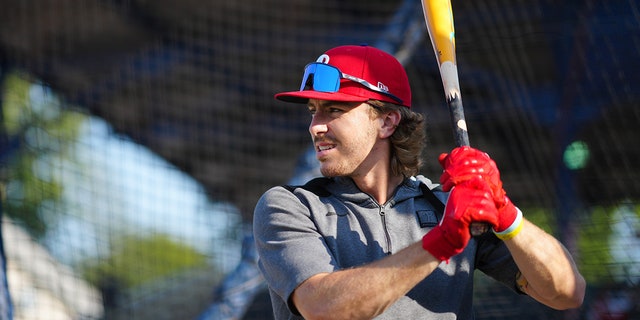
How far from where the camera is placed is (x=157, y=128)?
7.04 metres

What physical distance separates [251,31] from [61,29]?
1.46 metres

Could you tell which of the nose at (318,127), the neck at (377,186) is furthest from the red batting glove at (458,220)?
the nose at (318,127)

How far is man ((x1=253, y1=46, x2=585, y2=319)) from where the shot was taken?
6.64 ft

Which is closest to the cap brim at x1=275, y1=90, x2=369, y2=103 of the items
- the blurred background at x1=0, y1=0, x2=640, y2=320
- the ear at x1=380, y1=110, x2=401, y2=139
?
the ear at x1=380, y1=110, x2=401, y2=139

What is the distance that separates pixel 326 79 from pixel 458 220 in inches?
26.2

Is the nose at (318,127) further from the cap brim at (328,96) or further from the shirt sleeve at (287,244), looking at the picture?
the shirt sleeve at (287,244)

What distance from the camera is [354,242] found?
228 centimetres

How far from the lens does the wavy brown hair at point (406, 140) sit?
99.2 inches

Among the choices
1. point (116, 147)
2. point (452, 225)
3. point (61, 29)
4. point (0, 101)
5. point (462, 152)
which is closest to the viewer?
point (452, 225)

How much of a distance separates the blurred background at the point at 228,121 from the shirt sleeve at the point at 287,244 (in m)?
3.14

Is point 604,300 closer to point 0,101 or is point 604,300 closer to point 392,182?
point 392,182

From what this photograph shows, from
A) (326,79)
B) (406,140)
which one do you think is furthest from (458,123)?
(326,79)

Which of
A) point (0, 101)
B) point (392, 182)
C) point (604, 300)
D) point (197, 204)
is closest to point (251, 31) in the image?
point (197, 204)

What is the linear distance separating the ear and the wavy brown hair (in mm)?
12
